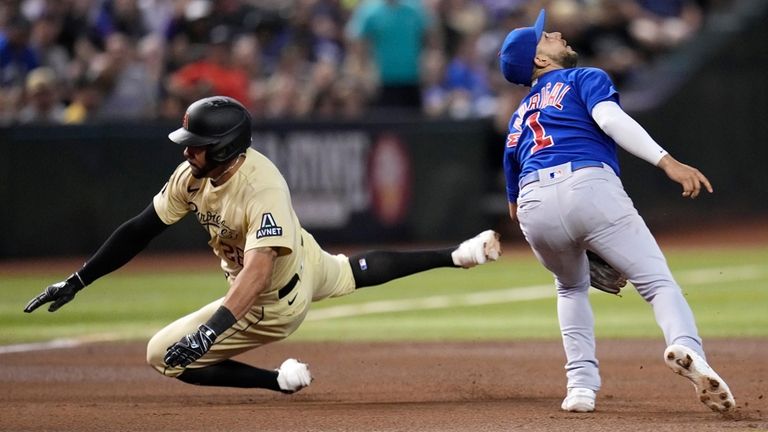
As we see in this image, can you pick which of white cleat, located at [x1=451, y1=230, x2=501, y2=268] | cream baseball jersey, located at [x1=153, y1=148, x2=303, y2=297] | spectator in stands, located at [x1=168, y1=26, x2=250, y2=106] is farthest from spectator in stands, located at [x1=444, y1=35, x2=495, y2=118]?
cream baseball jersey, located at [x1=153, y1=148, x2=303, y2=297]

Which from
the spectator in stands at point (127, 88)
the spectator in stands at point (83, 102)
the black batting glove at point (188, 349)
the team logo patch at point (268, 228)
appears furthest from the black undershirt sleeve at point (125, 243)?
the spectator in stands at point (127, 88)

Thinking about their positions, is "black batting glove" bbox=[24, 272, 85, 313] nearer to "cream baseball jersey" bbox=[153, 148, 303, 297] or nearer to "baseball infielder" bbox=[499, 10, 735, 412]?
"cream baseball jersey" bbox=[153, 148, 303, 297]

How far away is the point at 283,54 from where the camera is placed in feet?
59.4

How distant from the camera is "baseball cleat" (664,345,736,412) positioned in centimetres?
573

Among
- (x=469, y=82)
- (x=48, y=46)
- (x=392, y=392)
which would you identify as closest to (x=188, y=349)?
(x=392, y=392)

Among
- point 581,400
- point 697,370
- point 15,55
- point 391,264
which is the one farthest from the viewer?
point 15,55

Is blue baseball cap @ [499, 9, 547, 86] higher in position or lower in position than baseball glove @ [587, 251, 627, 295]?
higher

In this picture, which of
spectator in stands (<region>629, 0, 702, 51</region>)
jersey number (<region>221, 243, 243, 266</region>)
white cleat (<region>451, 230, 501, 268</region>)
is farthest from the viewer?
spectator in stands (<region>629, 0, 702, 51</region>)

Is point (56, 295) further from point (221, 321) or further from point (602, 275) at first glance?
point (602, 275)

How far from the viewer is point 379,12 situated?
56.6ft

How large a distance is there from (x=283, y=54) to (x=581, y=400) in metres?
12.2

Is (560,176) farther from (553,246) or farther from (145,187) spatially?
(145,187)

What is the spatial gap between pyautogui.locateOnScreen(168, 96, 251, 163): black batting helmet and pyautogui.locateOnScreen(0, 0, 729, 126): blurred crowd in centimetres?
970

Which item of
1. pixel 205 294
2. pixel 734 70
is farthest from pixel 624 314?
pixel 734 70
